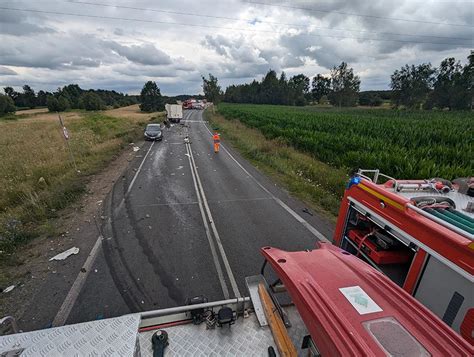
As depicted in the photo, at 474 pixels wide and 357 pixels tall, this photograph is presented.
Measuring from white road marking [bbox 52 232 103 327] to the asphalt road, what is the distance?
0.09 feet

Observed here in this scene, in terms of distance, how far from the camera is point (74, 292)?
483 centimetres

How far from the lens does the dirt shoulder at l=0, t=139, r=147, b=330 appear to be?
4.46m

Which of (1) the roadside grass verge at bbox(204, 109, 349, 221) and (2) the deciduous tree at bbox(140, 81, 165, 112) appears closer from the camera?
(1) the roadside grass verge at bbox(204, 109, 349, 221)

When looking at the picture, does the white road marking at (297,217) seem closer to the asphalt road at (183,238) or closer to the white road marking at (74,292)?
the asphalt road at (183,238)

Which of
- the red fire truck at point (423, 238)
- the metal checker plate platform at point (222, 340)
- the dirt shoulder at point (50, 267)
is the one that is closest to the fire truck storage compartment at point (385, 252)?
the red fire truck at point (423, 238)

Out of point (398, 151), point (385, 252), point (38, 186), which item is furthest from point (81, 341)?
point (398, 151)

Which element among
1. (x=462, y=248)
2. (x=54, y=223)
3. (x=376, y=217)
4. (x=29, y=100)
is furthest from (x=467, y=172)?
(x=29, y=100)

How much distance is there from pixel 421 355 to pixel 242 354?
157 cm

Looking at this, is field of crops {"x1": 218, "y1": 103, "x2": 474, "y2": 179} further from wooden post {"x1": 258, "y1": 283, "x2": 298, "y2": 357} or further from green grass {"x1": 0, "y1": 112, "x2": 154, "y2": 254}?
green grass {"x1": 0, "y1": 112, "x2": 154, "y2": 254}

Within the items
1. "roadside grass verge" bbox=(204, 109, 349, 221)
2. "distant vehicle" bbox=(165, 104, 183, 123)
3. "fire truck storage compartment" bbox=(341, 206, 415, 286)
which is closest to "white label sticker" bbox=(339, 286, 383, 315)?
"fire truck storage compartment" bbox=(341, 206, 415, 286)

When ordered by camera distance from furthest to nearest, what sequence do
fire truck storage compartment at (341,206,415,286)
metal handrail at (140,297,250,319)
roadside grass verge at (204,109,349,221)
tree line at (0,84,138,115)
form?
tree line at (0,84,138,115) → roadside grass verge at (204,109,349,221) → fire truck storage compartment at (341,206,415,286) → metal handrail at (140,297,250,319)

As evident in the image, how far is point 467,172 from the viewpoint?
9.76 metres

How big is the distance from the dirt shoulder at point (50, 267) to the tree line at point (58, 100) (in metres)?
78.7

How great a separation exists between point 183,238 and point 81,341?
4632 mm
